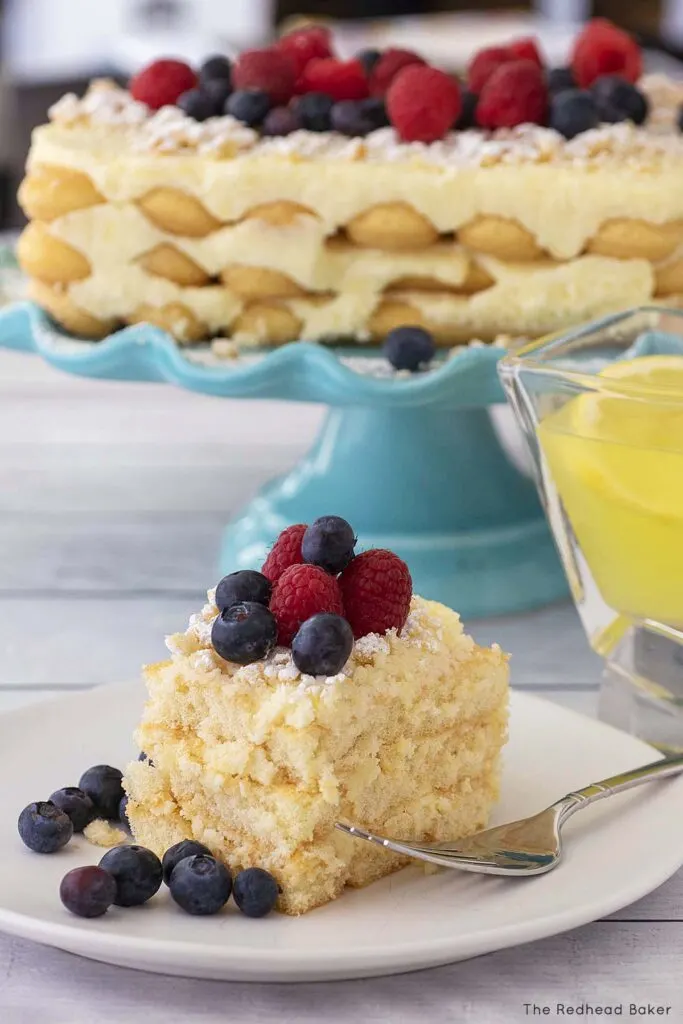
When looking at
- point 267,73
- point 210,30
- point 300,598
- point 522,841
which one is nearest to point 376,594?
point 300,598

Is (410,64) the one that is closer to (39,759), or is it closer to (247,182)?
(247,182)

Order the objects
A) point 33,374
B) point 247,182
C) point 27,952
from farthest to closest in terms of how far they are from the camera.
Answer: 1. point 33,374
2. point 247,182
3. point 27,952

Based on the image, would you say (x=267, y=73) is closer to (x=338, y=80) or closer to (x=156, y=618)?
(x=338, y=80)

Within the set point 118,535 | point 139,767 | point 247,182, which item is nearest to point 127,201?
point 247,182

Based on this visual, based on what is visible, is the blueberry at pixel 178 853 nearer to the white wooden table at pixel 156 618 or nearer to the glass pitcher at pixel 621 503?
the white wooden table at pixel 156 618

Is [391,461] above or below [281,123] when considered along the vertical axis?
below

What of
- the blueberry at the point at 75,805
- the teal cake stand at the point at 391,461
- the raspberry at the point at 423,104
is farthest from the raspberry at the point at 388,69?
the blueberry at the point at 75,805
